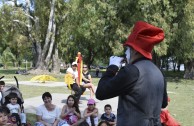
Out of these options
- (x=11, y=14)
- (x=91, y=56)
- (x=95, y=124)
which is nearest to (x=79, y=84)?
(x=95, y=124)

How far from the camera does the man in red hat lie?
2.70 meters

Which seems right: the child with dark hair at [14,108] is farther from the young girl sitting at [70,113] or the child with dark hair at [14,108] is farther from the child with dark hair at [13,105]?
the young girl sitting at [70,113]

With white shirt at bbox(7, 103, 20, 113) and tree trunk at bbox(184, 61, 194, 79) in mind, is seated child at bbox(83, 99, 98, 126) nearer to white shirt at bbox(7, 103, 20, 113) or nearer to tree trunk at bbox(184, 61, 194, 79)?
white shirt at bbox(7, 103, 20, 113)

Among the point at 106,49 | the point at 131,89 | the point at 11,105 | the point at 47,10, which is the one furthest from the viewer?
the point at 47,10

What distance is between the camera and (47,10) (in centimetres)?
3381

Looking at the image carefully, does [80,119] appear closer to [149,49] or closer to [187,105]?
[149,49]

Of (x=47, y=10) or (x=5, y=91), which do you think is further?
(x=47, y=10)

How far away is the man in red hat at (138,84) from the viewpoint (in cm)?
270

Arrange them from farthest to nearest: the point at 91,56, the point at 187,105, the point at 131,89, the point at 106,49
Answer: the point at 91,56 < the point at 106,49 < the point at 187,105 < the point at 131,89

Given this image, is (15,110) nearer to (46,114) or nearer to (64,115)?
(46,114)

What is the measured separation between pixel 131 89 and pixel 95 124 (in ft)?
16.4

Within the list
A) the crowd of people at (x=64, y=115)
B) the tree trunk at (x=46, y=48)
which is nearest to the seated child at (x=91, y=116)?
the crowd of people at (x=64, y=115)

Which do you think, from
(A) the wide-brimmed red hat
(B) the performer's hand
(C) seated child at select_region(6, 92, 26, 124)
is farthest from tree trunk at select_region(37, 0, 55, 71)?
(A) the wide-brimmed red hat

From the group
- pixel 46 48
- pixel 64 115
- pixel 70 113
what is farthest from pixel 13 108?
pixel 46 48
